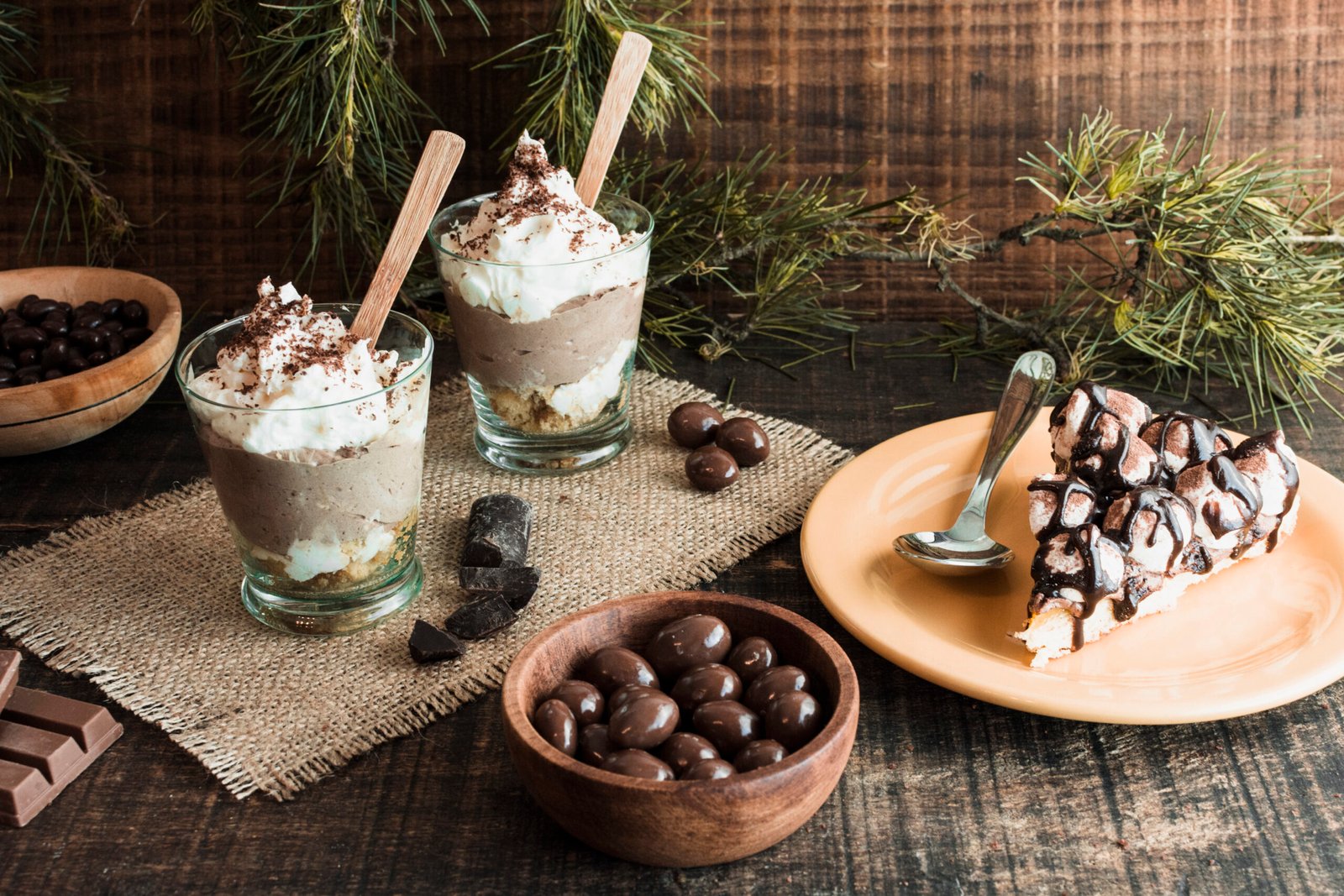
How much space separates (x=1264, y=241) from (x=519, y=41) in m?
0.98

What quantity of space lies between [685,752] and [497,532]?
0.42m

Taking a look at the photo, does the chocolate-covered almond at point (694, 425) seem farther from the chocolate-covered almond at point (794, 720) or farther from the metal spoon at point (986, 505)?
the chocolate-covered almond at point (794, 720)

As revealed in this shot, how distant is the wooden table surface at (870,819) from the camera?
827 millimetres

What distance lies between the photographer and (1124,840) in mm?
850

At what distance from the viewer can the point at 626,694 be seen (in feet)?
2.86

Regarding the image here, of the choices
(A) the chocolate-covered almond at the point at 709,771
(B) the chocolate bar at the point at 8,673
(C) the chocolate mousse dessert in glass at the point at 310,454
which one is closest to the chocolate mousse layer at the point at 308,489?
(C) the chocolate mousse dessert in glass at the point at 310,454

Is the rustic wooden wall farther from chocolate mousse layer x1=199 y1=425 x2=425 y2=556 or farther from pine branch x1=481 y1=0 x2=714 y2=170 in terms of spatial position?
chocolate mousse layer x1=199 y1=425 x2=425 y2=556

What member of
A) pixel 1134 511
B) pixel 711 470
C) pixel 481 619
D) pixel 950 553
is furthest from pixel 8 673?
pixel 1134 511

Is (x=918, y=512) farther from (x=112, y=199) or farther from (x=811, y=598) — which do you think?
(x=112, y=199)

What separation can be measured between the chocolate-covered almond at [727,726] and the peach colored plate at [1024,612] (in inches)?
6.9

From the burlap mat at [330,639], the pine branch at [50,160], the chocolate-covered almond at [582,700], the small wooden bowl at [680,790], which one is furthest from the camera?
the pine branch at [50,160]

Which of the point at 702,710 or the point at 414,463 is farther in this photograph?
the point at 414,463

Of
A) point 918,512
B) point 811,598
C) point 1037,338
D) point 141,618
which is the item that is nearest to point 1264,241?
point 1037,338

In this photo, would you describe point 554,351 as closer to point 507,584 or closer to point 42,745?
point 507,584
